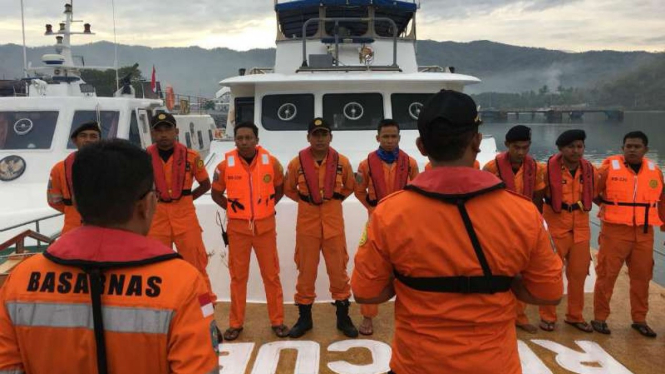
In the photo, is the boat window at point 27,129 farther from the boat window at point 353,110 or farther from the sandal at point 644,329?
the sandal at point 644,329

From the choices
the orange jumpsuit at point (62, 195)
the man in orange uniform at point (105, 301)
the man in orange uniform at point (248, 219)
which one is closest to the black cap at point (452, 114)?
the man in orange uniform at point (105, 301)

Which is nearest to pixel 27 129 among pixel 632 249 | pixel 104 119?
pixel 104 119

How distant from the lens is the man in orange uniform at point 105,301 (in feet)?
4.18

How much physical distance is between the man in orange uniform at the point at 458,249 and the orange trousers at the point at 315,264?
2.53 m

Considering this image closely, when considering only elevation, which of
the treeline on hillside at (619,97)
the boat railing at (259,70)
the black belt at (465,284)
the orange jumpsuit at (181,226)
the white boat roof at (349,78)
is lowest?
the orange jumpsuit at (181,226)

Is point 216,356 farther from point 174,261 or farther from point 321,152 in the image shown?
point 321,152

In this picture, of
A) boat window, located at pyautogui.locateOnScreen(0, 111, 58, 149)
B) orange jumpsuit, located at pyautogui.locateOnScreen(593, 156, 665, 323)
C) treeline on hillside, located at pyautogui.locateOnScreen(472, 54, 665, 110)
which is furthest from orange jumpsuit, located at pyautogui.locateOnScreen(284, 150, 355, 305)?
treeline on hillside, located at pyautogui.locateOnScreen(472, 54, 665, 110)

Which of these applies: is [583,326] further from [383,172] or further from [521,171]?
[383,172]

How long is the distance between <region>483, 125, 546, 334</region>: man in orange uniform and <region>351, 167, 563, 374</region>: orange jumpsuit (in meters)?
2.66

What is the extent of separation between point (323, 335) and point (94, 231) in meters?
3.16

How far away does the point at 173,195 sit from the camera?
13.7 feet

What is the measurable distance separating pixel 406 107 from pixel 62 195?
4.17 meters

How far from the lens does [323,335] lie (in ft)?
13.9

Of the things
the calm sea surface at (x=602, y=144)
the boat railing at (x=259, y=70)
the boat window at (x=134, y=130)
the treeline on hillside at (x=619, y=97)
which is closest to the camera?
the boat window at (x=134, y=130)
